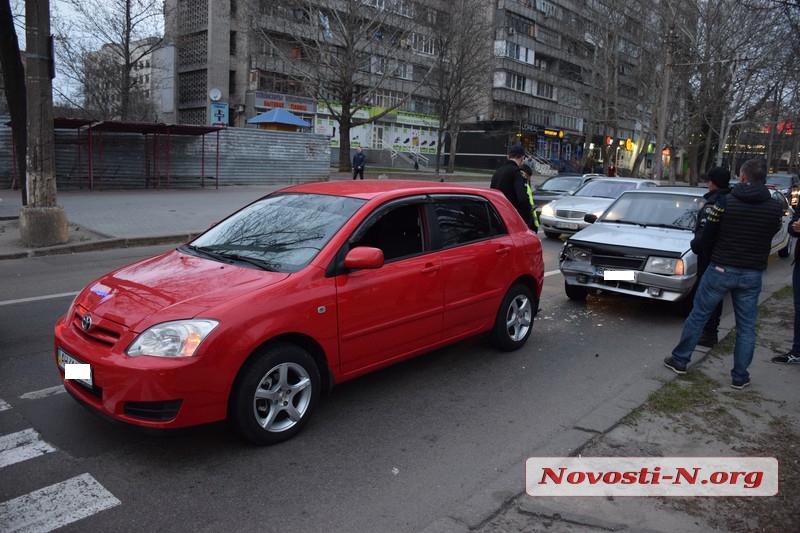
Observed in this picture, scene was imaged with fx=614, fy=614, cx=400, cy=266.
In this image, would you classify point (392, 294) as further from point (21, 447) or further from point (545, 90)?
point (545, 90)

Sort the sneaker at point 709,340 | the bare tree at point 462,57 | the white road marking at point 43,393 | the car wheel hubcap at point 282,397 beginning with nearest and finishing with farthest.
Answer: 1. the car wheel hubcap at point 282,397
2. the white road marking at point 43,393
3. the sneaker at point 709,340
4. the bare tree at point 462,57

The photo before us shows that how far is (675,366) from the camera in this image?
552 centimetres

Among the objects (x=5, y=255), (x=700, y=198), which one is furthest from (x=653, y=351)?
(x=5, y=255)

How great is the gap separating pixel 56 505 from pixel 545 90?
64164mm

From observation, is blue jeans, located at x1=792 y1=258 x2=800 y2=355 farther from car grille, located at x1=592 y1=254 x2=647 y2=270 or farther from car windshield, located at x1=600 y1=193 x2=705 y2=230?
car windshield, located at x1=600 y1=193 x2=705 y2=230

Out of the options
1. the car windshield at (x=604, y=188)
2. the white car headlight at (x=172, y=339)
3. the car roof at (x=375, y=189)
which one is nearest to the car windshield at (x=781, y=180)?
the car windshield at (x=604, y=188)

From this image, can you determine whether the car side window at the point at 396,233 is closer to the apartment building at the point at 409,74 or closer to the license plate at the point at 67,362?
the license plate at the point at 67,362

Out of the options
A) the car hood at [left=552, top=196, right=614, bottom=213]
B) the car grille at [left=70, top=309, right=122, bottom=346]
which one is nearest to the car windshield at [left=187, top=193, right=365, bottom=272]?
the car grille at [left=70, top=309, right=122, bottom=346]

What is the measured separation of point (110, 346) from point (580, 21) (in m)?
48.6

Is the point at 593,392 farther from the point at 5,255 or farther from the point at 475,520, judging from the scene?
the point at 5,255

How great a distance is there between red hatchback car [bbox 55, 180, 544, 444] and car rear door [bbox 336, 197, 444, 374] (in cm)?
1

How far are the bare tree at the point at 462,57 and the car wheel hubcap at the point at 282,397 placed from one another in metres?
32.6

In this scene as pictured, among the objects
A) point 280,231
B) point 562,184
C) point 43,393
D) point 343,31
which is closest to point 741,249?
point 280,231

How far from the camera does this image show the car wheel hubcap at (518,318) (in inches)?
236
